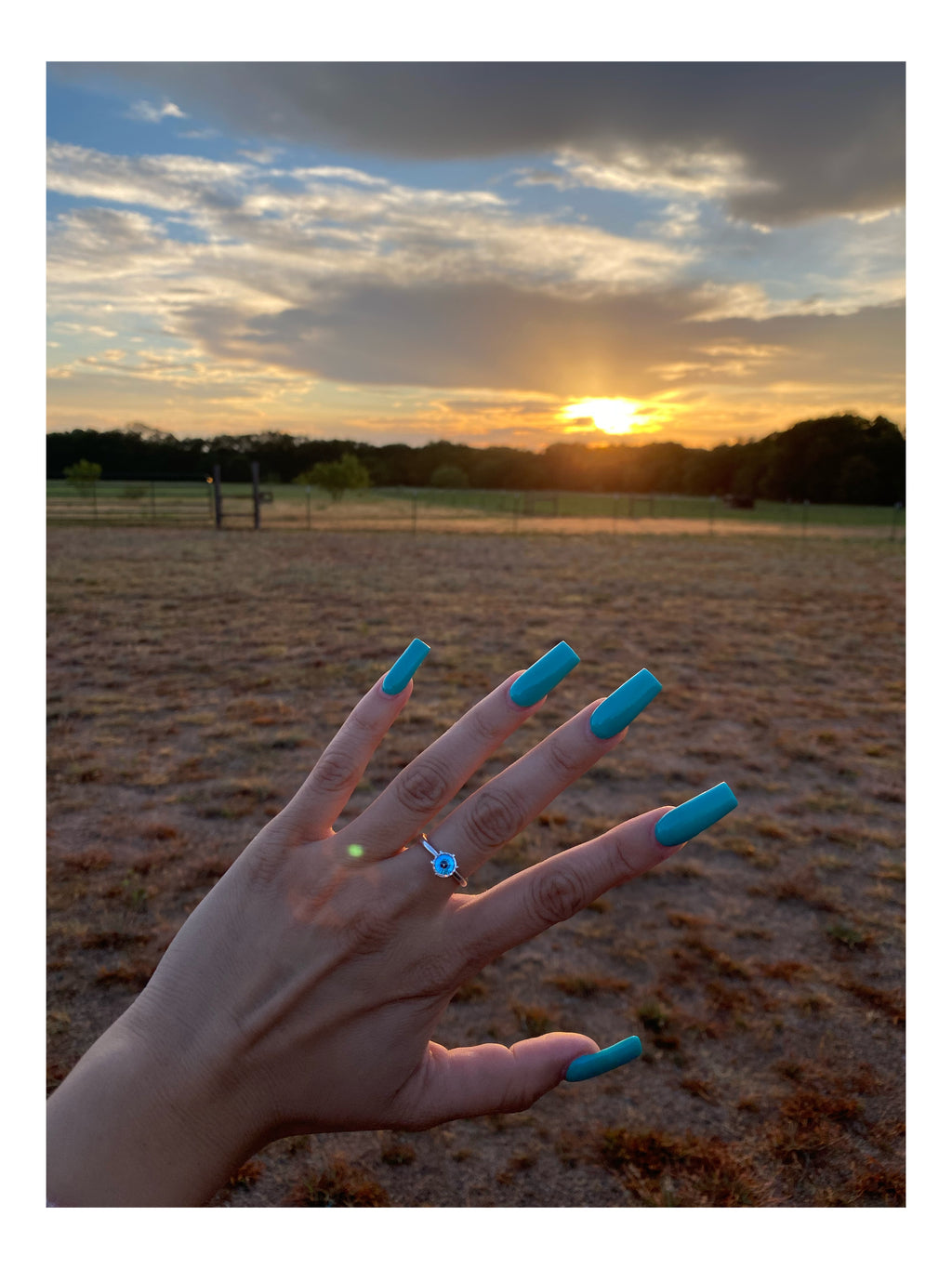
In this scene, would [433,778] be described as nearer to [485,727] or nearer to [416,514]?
[485,727]

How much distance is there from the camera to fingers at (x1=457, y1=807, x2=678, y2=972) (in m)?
1.17

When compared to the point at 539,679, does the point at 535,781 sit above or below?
below

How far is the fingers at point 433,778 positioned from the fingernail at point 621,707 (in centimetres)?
11

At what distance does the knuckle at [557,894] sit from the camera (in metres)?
1.17

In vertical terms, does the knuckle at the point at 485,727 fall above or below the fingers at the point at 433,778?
above

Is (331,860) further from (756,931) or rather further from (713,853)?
(713,853)

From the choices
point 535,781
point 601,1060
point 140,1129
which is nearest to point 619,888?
point 601,1060

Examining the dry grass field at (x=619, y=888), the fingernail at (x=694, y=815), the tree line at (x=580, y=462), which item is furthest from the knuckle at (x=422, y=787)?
the tree line at (x=580, y=462)

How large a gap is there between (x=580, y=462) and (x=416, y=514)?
3327 centimetres

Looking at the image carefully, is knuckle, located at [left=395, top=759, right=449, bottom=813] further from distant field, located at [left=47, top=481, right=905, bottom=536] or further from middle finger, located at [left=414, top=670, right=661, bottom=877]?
distant field, located at [left=47, top=481, right=905, bottom=536]

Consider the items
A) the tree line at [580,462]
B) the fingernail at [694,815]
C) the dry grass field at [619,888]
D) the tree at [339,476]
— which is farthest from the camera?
the tree at [339,476]

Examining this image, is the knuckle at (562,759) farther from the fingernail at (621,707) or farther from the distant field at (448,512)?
the distant field at (448,512)

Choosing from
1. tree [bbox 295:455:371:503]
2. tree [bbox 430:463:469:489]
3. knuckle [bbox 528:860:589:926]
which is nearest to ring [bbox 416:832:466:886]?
knuckle [bbox 528:860:589:926]

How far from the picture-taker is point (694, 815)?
112 centimetres
